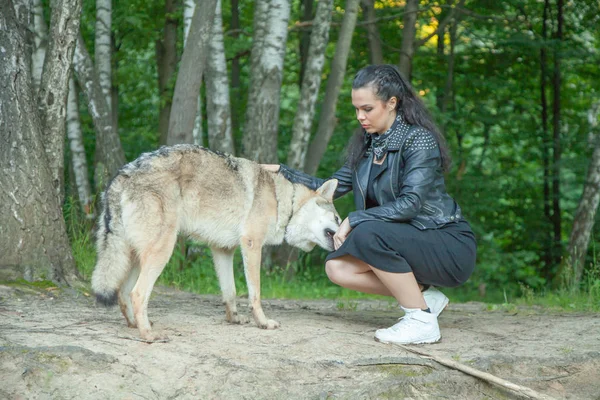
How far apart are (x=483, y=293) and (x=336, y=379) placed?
33.4 feet

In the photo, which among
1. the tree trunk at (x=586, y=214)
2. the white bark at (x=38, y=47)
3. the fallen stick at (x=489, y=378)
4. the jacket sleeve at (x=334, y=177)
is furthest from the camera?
the tree trunk at (x=586, y=214)

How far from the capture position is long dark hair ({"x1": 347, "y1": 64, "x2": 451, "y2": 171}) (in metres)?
4.88

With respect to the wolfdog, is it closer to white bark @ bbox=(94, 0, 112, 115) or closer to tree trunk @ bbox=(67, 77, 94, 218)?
tree trunk @ bbox=(67, 77, 94, 218)

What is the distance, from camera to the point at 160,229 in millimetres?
4742

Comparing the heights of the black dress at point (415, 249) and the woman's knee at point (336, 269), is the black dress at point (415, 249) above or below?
above

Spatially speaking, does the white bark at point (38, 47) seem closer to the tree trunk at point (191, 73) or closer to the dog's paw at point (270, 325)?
the tree trunk at point (191, 73)

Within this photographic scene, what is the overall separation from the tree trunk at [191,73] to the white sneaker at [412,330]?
4431 mm

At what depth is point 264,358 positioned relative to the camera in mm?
4355

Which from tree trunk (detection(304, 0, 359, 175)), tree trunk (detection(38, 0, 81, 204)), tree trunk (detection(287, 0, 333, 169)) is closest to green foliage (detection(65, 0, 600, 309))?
tree trunk (detection(304, 0, 359, 175))

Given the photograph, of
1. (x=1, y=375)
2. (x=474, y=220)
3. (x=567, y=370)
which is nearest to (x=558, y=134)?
(x=474, y=220)

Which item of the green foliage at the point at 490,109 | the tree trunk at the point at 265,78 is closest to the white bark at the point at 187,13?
the tree trunk at the point at 265,78

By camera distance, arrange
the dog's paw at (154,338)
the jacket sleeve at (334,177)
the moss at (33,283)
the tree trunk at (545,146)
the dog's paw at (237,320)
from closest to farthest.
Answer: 1. the dog's paw at (154,338)
2. the dog's paw at (237,320)
3. the jacket sleeve at (334,177)
4. the moss at (33,283)
5. the tree trunk at (545,146)

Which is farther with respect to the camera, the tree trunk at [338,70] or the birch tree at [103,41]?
the birch tree at [103,41]

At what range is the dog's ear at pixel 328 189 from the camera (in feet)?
18.1
